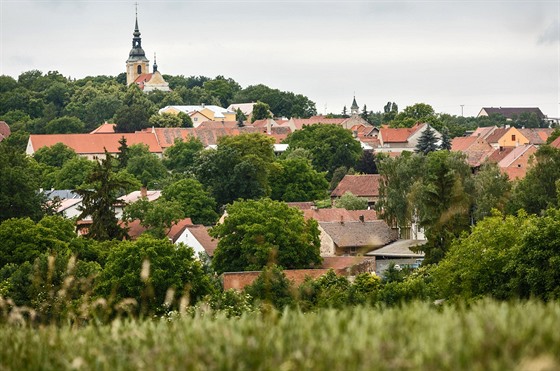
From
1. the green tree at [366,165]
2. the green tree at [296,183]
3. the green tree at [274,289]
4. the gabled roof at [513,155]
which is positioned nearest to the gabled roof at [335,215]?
the green tree at [296,183]

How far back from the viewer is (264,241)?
53.1m

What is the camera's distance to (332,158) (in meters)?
116


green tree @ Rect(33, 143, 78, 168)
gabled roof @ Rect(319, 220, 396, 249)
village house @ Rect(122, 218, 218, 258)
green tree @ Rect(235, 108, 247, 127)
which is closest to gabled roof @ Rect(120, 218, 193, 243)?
village house @ Rect(122, 218, 218, 258)

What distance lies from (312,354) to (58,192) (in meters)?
92.9

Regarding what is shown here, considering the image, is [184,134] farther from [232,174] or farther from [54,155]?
[232,174]

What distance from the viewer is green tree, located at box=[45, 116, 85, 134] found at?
162 meters

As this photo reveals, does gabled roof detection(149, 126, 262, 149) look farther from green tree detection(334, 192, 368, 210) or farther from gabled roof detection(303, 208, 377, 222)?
gabled roof detection(303, 208, 377, 222)

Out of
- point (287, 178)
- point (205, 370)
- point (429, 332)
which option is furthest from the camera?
point (287, 178)

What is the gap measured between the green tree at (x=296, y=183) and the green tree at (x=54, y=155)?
3547cm

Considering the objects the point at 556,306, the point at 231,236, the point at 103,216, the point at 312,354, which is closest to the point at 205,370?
the point at 312,354

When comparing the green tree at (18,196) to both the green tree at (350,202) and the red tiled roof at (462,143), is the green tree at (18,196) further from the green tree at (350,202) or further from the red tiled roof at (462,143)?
the red tiled roof at (462,143)

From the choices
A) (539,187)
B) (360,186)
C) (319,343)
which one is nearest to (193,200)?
(360,186)

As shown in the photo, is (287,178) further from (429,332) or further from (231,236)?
(429,332)

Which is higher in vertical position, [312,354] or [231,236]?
[312,354]
